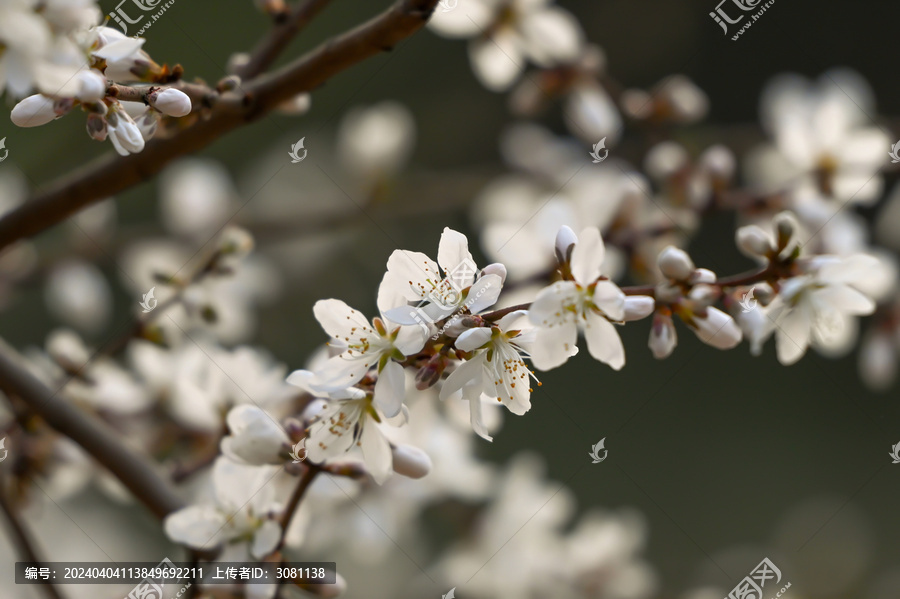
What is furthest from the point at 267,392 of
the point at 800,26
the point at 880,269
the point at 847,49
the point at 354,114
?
the point at 847,49

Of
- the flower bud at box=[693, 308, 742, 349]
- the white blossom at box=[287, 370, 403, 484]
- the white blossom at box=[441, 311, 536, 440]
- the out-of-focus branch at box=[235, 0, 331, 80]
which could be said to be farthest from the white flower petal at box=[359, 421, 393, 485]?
the out-of-focus branch at box=[235, 0, 331, 80]

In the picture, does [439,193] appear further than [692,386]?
No

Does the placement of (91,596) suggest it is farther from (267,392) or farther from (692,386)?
(692,386)

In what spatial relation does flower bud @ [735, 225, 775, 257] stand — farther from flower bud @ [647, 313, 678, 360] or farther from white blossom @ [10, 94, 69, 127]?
white blossom @ [10, 94, 69, 127]

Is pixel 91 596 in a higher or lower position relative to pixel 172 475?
lower

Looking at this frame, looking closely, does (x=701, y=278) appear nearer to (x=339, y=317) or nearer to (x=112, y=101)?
(x=339, y=317)

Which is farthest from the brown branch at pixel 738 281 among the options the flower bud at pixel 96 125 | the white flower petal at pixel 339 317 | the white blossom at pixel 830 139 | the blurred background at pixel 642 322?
the blurred background at pixel 642 322
